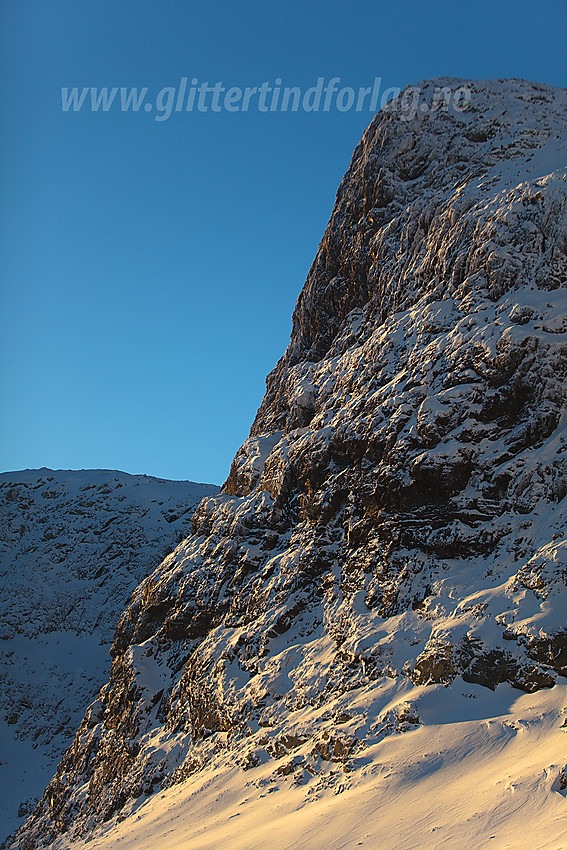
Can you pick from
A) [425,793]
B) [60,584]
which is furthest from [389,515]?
[60,584]

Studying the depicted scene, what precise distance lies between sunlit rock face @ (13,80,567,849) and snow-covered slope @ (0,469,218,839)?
31.0 feet

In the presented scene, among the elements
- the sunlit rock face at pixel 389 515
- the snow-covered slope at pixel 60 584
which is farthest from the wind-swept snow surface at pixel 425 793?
the snow-covered slope at pixel 60 584

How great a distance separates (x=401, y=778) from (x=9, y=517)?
170 ft

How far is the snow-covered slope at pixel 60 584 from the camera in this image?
37.9 m

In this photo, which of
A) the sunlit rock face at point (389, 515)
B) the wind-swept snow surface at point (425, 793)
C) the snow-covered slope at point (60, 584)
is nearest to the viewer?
the wind-swept snow surface at point (425, 793)

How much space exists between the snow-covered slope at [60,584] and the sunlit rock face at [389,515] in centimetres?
944

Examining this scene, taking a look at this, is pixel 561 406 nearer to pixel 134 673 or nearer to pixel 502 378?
pixel 502 378

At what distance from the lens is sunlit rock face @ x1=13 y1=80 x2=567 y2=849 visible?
60.5 ft

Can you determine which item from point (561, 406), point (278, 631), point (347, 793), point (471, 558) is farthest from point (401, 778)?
point (561, 406)

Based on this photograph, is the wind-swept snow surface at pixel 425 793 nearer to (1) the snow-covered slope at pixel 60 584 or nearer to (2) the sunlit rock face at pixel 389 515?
(2) the sunlit rock face at pixel 389 515

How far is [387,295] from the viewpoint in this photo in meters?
29.0

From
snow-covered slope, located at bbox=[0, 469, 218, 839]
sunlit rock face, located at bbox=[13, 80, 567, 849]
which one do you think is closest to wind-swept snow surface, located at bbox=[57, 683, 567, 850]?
sunlit rock face, located at bbox=[13, 80, 567, 849]

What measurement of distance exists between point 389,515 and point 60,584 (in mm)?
36423

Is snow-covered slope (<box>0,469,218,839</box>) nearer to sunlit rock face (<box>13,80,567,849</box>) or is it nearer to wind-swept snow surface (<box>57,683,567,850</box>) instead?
sunlit rock face (<box>13,80,567,849</box>)
